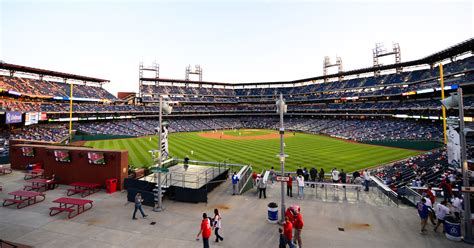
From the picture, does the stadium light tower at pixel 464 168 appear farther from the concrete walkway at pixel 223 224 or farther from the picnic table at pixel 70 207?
the picnic table at pixel 70 207

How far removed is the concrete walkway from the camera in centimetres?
888

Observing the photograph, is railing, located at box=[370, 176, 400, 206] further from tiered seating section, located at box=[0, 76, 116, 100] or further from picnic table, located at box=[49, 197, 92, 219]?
tiered seating section, located at box=[0, 76, 116, 100]

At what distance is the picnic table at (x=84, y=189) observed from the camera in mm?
14289

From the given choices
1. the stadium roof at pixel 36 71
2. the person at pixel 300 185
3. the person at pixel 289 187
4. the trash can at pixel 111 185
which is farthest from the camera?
the stadium roof at pixel 36 71

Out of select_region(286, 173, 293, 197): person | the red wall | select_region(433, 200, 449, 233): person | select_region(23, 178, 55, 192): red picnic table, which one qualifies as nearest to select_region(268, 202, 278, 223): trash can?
select_region(286, 173, 293, 197): person

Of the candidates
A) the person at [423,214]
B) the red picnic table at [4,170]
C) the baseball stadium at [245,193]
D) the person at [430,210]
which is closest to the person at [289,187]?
the baseball stadium at [245,193]

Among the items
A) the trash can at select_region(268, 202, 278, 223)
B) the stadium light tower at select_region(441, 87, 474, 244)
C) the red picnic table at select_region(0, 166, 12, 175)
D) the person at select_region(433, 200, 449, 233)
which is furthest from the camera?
the red picnic table at select_region(0, 166, 12, 175)

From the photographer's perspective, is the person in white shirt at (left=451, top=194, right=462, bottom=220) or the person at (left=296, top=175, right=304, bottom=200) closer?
the person in white shirt at (left=451, top=194, right=462, bottom=220)

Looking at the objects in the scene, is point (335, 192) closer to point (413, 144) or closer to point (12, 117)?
point (413, 144)

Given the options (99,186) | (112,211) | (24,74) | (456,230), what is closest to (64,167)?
(99,186)

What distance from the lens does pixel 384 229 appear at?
9.89m

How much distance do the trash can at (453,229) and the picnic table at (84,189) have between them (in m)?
18.9

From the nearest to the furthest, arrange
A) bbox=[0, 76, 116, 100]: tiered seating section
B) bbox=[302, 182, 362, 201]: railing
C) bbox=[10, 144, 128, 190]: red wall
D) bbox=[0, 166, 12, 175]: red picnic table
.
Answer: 1. bbox=[302, 182, 362, 201]: railing
2. bbox=[10, 144, 128, 190]: red wall
3. bbox=[0, 166, 12, 175]: red picnic table
4. bbox=[0, 76, 116, 100]: tiered seating section

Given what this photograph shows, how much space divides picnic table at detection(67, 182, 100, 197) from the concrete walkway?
130 cm
